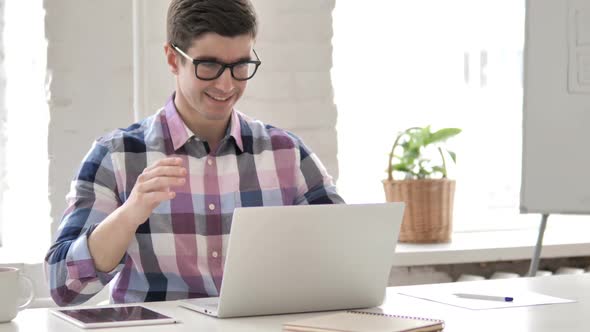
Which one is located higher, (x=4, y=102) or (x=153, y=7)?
(x=153, y=7)

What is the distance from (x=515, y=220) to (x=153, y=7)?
Result: 1.66m

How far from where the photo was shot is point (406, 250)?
3061mm

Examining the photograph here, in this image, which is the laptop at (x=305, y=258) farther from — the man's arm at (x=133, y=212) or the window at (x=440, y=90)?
the window at (x=440, y=90)

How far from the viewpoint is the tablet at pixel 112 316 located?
149 centimetres

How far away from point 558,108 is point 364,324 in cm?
150

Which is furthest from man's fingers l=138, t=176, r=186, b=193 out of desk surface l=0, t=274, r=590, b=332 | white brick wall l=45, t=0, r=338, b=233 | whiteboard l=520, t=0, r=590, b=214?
whiteboard l=520, t=0, r=590, b=214

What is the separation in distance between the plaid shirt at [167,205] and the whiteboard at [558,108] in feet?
2.98

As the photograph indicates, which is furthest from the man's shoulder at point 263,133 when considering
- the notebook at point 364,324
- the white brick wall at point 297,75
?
the notebook at point 364,324

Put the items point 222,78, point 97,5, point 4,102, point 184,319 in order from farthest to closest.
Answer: point 4,102, point 97,5, point 222,78, point 184,319

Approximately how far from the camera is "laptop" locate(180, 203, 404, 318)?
1507 mm

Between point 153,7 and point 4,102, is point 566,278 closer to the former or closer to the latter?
point 153,7

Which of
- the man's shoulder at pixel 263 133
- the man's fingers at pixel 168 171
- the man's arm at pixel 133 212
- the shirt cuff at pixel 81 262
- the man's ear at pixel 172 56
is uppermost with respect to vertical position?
the man's ear at pixel 172 56

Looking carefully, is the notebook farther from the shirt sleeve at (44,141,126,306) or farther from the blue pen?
the shirt sleeve at (44,141,126,306)

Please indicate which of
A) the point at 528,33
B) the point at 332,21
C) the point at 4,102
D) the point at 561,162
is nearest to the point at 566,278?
the point at 561,162
